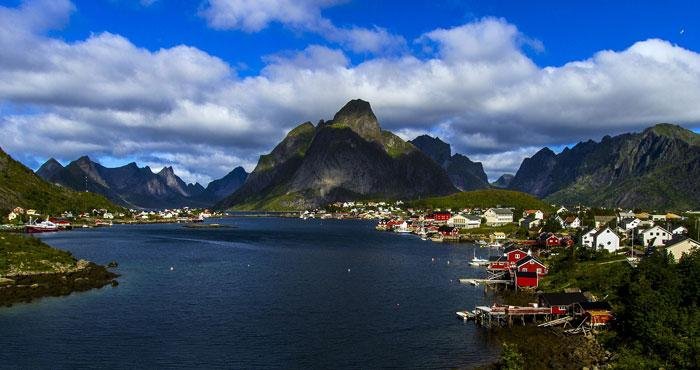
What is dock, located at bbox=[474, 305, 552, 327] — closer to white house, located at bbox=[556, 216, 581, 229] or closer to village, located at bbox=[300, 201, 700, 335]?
village, located at bbox=[300, 201, 700, 335]

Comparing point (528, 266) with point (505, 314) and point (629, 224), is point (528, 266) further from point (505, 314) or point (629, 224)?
point (629, 224)

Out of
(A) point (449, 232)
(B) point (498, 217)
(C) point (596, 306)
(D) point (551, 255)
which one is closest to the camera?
(C) point (596, 306)

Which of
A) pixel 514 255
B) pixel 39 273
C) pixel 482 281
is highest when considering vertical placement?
pixel 514 255

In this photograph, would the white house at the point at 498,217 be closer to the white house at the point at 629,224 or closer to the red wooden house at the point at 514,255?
the white house at the point at 629,224

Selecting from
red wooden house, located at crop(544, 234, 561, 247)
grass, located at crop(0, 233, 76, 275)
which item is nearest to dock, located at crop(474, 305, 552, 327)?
red wooden house, located at crop(544, 234, 561, 247)

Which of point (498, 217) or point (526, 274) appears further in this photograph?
point (498, 217)

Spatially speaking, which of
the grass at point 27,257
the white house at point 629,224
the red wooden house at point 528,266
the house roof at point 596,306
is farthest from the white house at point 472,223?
the house roof at point 596,306

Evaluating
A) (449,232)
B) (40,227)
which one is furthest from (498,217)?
(40,227)

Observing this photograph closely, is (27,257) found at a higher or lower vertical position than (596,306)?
higher
